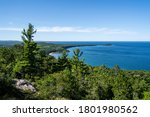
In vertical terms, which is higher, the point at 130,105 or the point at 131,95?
the point at 130,105

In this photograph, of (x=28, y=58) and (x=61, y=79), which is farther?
(x=28, y=58)

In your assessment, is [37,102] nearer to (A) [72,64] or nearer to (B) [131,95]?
(B) [131,95]

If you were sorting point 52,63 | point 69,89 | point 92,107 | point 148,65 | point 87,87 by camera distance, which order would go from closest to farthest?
point 92,107 < point 69,89 < point 87,87 < point 52,63 < point 148,65

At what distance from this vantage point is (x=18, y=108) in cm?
353

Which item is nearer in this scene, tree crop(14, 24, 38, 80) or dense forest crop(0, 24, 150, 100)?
dense forest crop(0, 24, 150, 100)

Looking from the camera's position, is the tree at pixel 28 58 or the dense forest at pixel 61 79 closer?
the dense forest at pixel 61 79

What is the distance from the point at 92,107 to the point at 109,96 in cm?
3795

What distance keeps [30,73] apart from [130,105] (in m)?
44.7

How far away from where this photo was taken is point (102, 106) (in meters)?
3.51

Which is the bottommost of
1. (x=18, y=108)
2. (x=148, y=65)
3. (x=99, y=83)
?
(x=148, y=65)

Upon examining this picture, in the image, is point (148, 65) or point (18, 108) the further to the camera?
point (148, 65)

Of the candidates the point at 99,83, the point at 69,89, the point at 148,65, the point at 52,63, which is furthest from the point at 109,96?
the point at 148,65

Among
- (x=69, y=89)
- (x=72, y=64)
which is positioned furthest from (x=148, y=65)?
(x=69, y=89)

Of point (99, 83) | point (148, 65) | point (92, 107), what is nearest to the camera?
point (92, 107)
